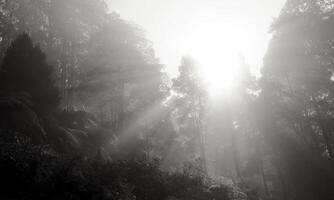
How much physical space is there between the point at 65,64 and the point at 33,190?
2127cm

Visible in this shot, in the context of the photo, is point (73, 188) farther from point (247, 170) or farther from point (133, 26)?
point (247, 170)

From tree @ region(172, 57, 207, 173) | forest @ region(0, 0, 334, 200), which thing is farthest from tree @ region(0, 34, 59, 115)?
tree @ region(172, 57, 207, 173)

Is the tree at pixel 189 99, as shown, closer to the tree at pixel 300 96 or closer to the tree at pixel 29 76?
the tree at pixel 300 96

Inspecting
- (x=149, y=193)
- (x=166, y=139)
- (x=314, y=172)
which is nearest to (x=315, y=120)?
(x=314, y=172)

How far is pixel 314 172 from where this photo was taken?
71.9ft

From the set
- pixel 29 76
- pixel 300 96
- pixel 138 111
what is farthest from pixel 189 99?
pixel 29 76

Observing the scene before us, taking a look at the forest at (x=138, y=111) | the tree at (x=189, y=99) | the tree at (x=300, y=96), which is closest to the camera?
the forest at (x=138, y=111)

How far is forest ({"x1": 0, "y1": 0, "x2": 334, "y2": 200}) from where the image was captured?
12359 millimetres

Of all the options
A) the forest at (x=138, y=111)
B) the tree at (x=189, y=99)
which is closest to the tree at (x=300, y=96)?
the forest at (x=138, y=111)

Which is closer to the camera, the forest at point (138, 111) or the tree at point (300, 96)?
the forest at point (138, 111)

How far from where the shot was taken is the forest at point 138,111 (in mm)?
12359

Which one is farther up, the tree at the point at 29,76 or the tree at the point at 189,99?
the tree at the point at 189,99

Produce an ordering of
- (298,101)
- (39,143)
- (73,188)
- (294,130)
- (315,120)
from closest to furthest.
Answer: (73,188), (39,143), (315,120), (298,101), (294,130)

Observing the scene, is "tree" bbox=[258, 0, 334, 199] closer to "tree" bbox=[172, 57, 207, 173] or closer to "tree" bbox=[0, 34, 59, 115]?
"tree" bbox=[172, 57, 207, 173]
